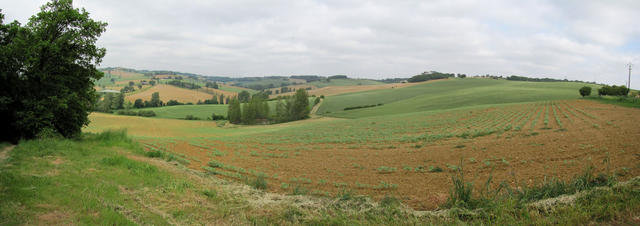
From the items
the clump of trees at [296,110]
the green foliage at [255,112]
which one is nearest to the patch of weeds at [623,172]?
the clump of trees at [296,110]

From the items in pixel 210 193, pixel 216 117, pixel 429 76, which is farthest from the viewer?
pixel 429 76

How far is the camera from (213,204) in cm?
714


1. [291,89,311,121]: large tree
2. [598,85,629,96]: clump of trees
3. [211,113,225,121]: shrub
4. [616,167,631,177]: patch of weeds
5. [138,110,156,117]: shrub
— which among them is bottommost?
[211,113,225,121]: shrub

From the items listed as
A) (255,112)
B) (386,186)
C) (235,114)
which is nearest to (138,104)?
(235,114)

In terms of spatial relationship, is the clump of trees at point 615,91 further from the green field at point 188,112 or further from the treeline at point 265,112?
the green field at point 188,112

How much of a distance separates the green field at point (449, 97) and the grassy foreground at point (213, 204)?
184 ft

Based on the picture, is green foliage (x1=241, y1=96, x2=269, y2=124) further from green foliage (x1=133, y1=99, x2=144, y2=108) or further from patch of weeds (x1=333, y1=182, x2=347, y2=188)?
patch of weeds (x1=333, y1=182, x2=347, y2=188)

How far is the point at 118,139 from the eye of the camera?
50.9 ft

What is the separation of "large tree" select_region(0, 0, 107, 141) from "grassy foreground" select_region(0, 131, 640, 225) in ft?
18.5

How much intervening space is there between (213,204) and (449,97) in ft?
252

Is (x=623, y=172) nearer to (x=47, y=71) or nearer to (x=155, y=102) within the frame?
(x=47, y=71)

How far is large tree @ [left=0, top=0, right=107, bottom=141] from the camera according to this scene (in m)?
13.3

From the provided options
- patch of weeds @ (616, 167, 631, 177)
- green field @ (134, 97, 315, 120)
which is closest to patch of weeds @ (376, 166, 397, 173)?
patch of weeds @ (616, 167, 631, 177)

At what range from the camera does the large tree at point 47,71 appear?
13297 mm
